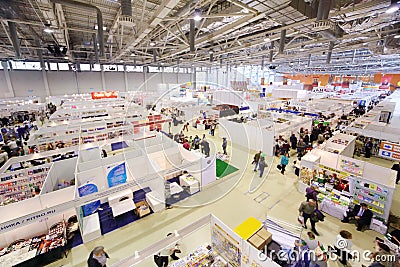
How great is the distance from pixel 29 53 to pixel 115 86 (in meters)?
10.3

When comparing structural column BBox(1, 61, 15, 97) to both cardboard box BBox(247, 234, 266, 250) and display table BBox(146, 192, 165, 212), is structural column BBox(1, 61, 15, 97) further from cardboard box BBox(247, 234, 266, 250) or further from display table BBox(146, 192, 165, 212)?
cardboard box BBox(247, 234, 266, 250)

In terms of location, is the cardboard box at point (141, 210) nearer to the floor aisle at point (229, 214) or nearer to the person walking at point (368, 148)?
the floor aisle at point (229, 214)

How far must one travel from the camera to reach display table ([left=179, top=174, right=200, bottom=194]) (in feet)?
22.0

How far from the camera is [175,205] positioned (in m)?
6.14

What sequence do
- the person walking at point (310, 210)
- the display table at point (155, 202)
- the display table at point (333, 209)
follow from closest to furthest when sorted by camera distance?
the person walking at point (310, 210) → the display table at point (333, 209) → the display table at point (155, 202)

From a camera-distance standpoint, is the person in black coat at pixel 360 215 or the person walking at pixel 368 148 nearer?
the person in black coat at pixel 360 215

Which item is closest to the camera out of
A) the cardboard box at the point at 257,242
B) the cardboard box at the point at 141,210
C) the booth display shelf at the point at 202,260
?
the cardboard box at the point at 257,242

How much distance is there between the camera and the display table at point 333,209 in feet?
17.3

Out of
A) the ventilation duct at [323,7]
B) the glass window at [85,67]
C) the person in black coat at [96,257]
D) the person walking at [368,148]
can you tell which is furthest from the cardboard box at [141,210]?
the glass window at [85,67]

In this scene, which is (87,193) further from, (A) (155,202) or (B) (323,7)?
(B) (323,7)

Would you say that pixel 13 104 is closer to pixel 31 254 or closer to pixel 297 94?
pixel 31 254

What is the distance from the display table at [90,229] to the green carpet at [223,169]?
454 centimetres

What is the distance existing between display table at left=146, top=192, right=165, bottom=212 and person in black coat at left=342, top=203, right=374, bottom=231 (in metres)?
5.30

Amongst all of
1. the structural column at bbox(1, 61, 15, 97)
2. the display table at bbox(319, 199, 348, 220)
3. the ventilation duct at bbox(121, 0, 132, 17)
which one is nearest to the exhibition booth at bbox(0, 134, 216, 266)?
the display table at bbox(319, 199, 348, 220)
